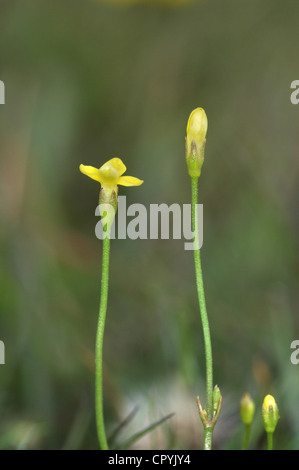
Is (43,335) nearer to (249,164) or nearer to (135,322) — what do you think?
(135,322)

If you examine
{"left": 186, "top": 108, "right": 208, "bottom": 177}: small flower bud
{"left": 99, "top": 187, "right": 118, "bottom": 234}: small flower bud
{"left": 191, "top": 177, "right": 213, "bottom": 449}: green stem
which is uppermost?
{"left": 186, "top": 108, "right": 208, "bottom": 177}: small flower bud

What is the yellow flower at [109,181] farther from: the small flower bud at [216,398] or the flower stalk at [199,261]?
the small flower bud at [216,398]

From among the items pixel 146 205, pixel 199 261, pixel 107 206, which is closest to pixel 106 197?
pixel 107 206

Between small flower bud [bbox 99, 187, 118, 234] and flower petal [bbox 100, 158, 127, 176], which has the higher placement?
flower petal [bbox 100, 158, 127, 176]

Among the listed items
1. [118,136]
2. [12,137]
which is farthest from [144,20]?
[12,137]

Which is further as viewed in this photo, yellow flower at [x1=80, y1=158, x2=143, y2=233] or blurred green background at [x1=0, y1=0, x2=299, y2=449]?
Result: blurred green background at [x1=0, y1=0, x2=299, y2=449]

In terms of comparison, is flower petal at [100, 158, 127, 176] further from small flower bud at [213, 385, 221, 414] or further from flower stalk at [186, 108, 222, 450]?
small flower bud at [213, 385, 221, 414]

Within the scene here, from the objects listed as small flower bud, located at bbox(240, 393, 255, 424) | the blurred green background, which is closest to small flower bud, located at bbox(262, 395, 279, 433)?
small flower bud, located at bbox(240, 393, 255, 424)

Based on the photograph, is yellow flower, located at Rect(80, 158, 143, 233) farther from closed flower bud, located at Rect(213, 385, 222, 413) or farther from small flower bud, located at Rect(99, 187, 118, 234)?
closed flower bud, located at Rect(213, 385, 222, 413)
